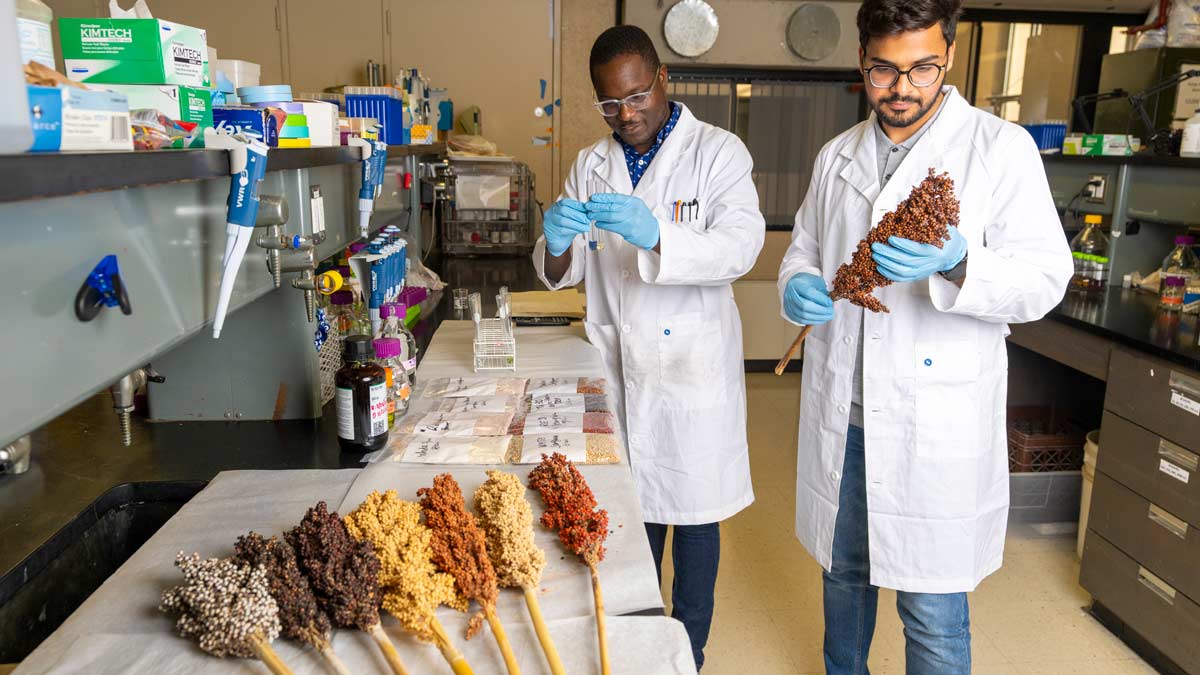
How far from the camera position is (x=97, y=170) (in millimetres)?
757

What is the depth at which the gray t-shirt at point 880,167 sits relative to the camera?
1.79m

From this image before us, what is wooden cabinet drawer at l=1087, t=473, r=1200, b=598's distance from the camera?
2236 millimetres

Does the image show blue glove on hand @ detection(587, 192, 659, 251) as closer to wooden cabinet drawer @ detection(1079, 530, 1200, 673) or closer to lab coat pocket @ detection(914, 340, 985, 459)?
lab coat pocket @ detection(914, 340, 985, 459)

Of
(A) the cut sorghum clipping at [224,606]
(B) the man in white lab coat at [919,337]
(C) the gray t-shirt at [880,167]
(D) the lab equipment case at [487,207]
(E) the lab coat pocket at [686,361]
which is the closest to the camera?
(A) the cut sorghum clipping at [224,606]

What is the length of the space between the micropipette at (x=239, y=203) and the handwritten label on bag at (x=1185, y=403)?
2.35 m

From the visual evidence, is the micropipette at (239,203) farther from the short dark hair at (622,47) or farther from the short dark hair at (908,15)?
the short dark hair at (908,15)

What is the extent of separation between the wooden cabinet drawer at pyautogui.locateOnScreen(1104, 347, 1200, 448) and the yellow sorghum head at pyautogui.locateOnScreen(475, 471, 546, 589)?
1.97 meters

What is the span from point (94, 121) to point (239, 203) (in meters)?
0.30

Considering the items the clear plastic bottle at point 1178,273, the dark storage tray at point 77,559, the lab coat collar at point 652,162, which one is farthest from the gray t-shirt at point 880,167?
the clear plastic bottle at point 1178,273

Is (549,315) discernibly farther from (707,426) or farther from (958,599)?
(958,599)

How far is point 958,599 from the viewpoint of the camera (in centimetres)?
178

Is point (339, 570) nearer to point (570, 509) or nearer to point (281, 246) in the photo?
point (570, 509)

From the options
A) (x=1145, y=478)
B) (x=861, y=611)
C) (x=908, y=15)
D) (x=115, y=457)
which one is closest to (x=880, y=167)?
(x=908, y=15)

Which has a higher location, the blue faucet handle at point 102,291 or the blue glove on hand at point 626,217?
the blue glove on hand at point 626,217
